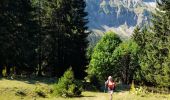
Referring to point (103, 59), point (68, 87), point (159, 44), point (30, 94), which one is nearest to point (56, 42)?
point (159, 44)

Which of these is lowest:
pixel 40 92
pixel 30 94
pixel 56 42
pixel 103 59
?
pixel 30 94

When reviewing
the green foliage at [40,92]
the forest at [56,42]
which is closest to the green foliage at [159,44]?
the forest at [56,42]

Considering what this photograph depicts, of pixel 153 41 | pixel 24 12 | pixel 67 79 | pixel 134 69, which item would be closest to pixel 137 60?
pixel 134 69

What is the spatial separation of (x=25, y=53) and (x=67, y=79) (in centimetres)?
1958

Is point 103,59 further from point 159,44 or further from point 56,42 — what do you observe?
point 159,44

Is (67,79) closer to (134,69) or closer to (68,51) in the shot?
(68,51)

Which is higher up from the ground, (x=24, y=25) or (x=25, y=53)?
(x=24, y=25)

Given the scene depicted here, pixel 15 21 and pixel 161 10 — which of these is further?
pixel 161 10

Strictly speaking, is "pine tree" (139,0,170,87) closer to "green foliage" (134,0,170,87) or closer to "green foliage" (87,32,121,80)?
"green foliage" (134,0,170,87)

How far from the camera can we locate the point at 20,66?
65562 mm

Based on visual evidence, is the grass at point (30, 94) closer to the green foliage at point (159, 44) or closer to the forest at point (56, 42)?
the forest at point (56, 42)

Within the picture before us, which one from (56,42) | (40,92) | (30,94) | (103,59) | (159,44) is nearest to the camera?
(30,94)

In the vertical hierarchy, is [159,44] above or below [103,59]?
above

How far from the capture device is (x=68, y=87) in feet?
144
